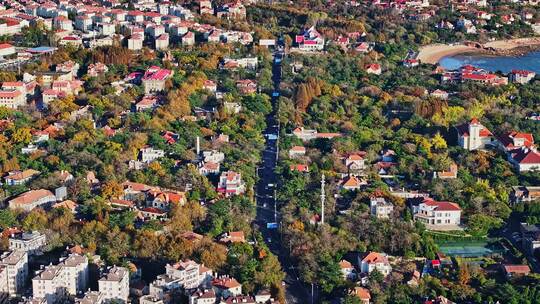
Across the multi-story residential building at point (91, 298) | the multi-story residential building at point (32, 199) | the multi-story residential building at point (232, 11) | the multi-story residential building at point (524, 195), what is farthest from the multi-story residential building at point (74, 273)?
the multi-story residential building at point (232, 11)

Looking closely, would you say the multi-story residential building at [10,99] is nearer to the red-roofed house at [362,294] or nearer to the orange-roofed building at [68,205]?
the orange-roofed building at [68,205]

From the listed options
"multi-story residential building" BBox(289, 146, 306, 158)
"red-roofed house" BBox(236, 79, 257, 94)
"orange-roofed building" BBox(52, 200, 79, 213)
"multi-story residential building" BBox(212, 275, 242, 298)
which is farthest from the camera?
"red-roofed house" BBox(236, 79, 257, 94)

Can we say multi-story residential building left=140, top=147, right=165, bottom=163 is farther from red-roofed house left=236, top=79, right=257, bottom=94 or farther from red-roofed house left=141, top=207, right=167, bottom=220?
red-roofed house left=236, top=79, right=257, bottom=94

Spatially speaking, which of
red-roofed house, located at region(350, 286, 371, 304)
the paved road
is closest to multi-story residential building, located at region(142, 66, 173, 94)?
the paved road

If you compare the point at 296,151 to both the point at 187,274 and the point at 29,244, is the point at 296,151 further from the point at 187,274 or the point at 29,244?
the point at 29,244

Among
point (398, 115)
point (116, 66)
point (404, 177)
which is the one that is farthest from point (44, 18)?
point (404, 177)

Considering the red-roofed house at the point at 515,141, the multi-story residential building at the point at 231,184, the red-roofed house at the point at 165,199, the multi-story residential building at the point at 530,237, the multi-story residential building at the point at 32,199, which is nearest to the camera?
the multi-story residential building at the point at 530,237
